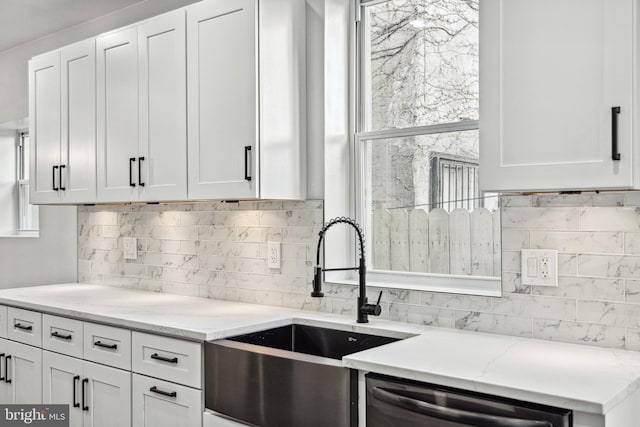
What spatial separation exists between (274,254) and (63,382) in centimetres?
120

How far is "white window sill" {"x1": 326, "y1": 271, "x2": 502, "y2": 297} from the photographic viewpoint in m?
2.42

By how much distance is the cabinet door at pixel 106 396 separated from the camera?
262 cm

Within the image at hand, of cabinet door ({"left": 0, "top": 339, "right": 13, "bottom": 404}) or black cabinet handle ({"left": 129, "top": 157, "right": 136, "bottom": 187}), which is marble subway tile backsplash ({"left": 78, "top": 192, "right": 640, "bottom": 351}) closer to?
black cabinet handle ({"left": 129, "top": 157, "right": 136, "bottom": 187})

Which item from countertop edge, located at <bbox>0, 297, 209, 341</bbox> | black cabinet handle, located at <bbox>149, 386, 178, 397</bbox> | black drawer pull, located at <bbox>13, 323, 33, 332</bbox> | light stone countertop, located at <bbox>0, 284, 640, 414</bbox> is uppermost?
light stone countertop, located at <bbox>0, 284, 640, 414</bbox>

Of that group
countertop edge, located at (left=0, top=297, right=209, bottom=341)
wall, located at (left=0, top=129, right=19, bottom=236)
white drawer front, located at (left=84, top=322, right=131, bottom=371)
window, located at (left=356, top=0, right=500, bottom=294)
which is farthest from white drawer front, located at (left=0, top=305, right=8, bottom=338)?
window, located at (left=356, top=0, right=500, bottom=294)

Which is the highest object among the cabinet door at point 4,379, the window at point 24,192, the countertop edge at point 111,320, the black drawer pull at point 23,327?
the window at point 24,192

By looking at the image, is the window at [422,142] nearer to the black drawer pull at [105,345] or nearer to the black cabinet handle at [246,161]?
the black cabinet handle at [246,161]

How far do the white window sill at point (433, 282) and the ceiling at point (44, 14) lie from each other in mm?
2222

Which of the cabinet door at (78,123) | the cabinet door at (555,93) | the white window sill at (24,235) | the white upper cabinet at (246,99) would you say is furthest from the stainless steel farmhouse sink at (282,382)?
the white window sill at (24,235)

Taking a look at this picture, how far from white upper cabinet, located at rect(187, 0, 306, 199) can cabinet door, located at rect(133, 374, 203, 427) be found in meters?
0.84

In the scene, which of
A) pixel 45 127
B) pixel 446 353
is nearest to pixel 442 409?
pixel 446 353

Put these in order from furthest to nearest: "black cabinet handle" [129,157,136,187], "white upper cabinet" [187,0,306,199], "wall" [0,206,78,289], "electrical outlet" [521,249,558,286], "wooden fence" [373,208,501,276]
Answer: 1. "wall" [0,206,78,289]
2. "black cabinet handle" [129,157,136,187]
3. "white upper cabinet" [187,0,306,199]
4. "wooden fence" [373,208,501,276]
5. "electrical outlet" [521,249,558,286]

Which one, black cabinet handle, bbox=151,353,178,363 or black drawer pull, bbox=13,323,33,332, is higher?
black cabinet handle, bbox=151,353,178,363

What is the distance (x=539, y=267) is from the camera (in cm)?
215
